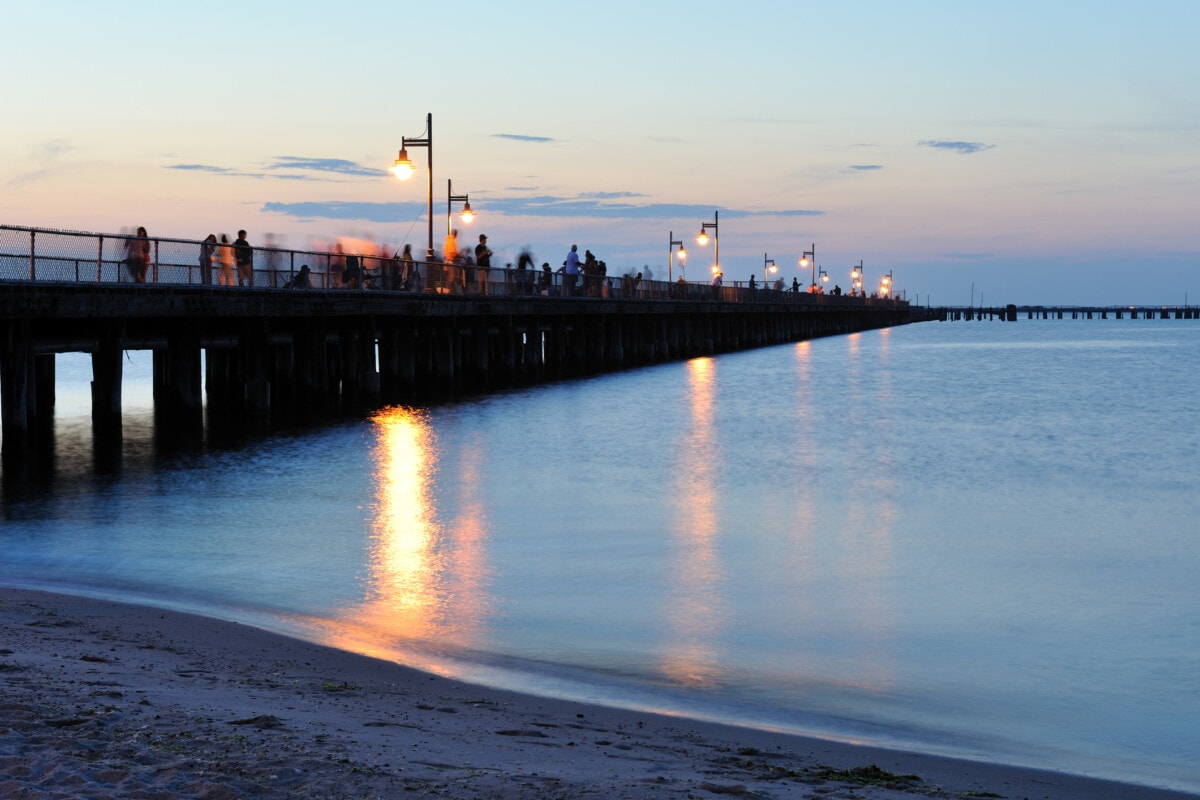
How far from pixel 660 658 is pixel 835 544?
255 inches

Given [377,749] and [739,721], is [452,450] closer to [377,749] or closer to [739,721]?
[739,721]

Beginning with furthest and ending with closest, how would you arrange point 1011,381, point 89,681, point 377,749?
point 1011,381 < point 89,681 < point 377,749

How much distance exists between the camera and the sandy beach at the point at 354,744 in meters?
→ 5.62

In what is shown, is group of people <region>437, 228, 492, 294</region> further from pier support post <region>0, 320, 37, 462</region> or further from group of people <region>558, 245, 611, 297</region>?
pier support post <region>0, 320, 37, 462</region>

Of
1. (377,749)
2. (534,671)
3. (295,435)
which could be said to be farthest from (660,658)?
(295,435)

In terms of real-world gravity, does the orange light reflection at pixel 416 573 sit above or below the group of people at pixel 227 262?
below

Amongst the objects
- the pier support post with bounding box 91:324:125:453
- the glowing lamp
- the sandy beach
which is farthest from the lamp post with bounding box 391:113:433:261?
the sandy beach

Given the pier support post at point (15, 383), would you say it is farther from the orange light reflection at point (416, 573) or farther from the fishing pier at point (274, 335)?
the orange light reflection at point (416, 573)

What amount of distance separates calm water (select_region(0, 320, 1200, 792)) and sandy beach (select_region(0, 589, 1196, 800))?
2.57 feet

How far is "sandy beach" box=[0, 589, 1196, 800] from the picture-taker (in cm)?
562

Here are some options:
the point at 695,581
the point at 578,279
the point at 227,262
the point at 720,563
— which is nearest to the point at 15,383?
the point at 227,262

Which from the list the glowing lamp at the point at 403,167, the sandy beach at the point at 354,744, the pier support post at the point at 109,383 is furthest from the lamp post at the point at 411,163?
the sandy beach at the point at 354,744

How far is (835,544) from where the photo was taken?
1634 centimetres

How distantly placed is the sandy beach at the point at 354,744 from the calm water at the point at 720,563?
78 cm
